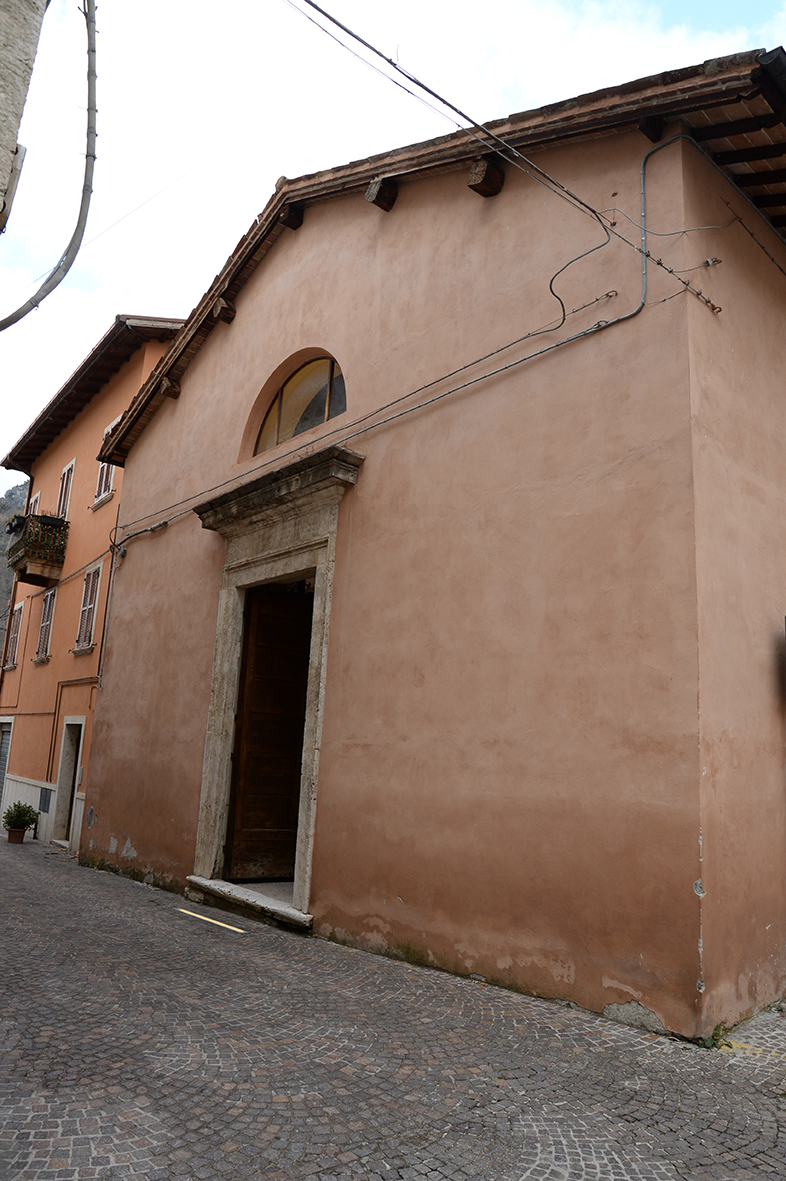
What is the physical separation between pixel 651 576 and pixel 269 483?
4210mm

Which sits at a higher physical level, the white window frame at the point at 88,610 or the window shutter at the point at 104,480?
the window shutter at the point at 104,480

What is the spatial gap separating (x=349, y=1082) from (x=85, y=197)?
370 centimetres

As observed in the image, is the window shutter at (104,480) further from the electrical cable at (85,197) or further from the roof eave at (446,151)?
the electrical cable at (85,197)

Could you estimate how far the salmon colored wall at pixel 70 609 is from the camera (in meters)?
13.7

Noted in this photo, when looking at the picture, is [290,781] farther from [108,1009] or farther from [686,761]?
[686,761]

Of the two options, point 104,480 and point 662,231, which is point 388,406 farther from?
point 104,480

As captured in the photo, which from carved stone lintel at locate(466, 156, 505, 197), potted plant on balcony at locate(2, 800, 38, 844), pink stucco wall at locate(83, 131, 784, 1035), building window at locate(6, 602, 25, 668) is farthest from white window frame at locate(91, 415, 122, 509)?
carved stone lintel at locate(466, 156, 505, 197)

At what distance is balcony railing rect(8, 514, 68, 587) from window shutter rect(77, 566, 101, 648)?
195 centimetres

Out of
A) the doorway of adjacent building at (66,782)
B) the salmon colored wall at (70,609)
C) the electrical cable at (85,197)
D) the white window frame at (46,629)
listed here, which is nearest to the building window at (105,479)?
the salmon colored wall at (70,609)

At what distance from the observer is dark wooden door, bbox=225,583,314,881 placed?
26.9 ft

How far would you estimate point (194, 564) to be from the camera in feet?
30.8

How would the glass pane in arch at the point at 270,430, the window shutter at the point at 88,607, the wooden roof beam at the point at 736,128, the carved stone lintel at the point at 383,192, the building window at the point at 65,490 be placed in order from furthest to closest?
the building window at the point at 65,490, the window shutter at the point at 88,607, the glass pane in arch at the point at 270,430, the carved stone lintel at the point at 383,192, the wooden roof beam at the point at 736,128

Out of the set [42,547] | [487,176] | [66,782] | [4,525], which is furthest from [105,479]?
[4,525]

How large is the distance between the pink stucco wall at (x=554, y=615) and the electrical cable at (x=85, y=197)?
3.30 m
